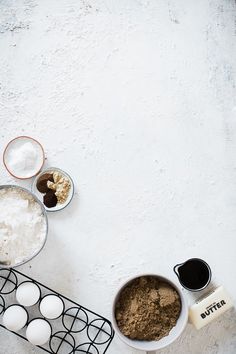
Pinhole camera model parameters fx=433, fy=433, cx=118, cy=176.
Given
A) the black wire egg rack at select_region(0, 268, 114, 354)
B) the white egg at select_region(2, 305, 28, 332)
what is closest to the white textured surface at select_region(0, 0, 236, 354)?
the black wire egg rack at select_region(0, 268, 114, 354)

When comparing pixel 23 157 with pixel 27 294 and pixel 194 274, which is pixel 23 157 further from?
pixel 194 274

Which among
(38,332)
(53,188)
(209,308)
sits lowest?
(209,308)

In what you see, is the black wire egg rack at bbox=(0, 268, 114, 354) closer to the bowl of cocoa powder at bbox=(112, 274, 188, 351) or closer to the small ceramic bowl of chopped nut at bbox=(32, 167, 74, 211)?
the bowl of cocoa powder at bbox=(112, 274, 188, 351)

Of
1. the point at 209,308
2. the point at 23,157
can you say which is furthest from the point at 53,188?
the point at 209,308

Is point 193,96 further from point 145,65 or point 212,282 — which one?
point 212,282

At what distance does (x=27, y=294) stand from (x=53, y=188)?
0.32 meters

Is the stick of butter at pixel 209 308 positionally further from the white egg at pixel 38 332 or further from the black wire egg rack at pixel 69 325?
the white egg at pixel 38 332

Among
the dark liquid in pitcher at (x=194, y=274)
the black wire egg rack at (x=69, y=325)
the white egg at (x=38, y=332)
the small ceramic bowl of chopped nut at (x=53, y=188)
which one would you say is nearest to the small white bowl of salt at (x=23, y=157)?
the small ceramic bowl of chopped nut at (x=53, y=188)

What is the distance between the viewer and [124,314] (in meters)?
1.22

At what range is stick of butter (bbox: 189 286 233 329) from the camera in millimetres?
1260

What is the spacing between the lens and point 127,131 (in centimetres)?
140

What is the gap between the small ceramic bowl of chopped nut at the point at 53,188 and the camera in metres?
1.31

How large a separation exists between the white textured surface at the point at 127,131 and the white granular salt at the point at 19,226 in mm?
121

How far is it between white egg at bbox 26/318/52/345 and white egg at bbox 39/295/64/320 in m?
0.03
